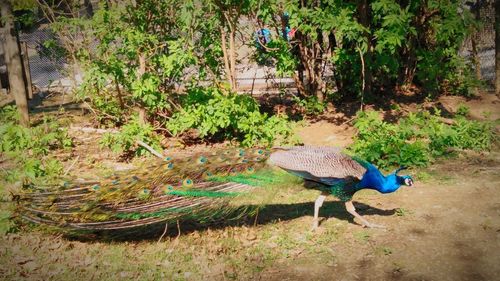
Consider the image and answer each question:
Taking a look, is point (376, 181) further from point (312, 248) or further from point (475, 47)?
point (475, 47)

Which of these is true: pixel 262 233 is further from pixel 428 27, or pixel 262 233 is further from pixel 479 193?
pixel 428 27

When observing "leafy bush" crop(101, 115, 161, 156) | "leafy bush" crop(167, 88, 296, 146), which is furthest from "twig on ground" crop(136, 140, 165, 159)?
"leafy bush" crop(167, 88, 296, 146)

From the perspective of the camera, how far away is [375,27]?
8.54 meters

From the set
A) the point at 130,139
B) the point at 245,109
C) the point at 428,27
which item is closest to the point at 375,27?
the point at 428,27

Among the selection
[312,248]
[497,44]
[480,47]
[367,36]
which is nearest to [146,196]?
[312,248]

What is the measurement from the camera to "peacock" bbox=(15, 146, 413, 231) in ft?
Answer: 14.1

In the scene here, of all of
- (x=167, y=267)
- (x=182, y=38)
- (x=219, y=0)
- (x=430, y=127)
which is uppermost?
(x=219, y=0)

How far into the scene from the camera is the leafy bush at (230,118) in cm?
721

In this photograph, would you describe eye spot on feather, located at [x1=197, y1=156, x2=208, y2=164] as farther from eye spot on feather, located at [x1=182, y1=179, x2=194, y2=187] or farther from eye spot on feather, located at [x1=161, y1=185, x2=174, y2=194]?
eye spot on feather, located at [x1=161, y1=185, x2=174, y2=194]

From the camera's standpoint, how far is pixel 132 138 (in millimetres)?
7203

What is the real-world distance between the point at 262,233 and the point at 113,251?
1.57 meters

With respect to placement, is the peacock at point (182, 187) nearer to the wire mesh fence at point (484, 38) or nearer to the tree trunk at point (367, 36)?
the tree trunk at point (367, 36)

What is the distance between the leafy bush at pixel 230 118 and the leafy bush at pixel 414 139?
1184mm

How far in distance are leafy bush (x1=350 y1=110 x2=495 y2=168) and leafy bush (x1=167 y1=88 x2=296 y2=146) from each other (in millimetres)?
1184
